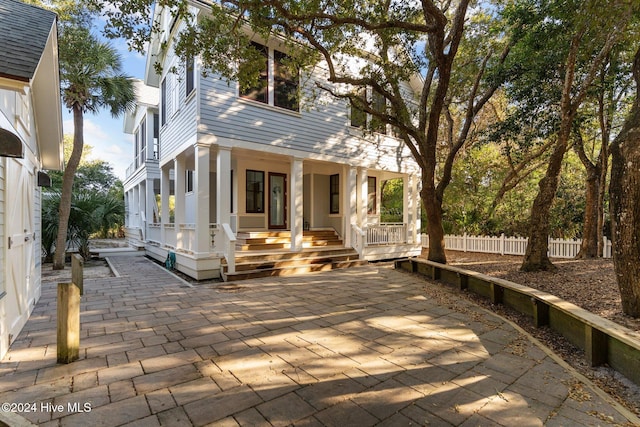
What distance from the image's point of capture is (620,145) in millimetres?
4309

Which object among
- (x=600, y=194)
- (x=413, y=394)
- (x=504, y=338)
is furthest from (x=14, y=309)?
(x=600, y=194)

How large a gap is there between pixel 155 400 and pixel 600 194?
13.0 meters

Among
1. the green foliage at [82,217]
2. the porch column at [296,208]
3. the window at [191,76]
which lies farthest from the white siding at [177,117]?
the green foliage at [82,217]

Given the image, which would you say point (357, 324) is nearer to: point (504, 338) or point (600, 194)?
point (504, 338)

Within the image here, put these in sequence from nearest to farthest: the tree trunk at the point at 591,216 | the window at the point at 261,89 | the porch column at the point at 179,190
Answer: the window at the point at 261,89 → the porch column at the point at 179,190 → the tree trunk at the point at 591,216

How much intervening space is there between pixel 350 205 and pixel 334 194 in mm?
1872

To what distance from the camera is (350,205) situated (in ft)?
36.1

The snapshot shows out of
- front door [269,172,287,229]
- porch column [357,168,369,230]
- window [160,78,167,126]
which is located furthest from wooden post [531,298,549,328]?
window [160,78,167,126]

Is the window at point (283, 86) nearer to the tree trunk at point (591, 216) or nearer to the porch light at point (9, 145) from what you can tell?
the porch light at point (9, 145)

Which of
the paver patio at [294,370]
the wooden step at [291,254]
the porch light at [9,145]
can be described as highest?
the porch light at [9,145]

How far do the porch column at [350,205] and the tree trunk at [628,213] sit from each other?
24.0ft

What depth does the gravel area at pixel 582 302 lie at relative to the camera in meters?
2.88

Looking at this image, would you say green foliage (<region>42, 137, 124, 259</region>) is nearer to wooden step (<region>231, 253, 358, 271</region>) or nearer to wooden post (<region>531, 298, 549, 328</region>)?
wooden step (<region>231, 253, 358, 271</region>)

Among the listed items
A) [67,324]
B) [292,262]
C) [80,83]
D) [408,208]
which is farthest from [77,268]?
[408,208]
